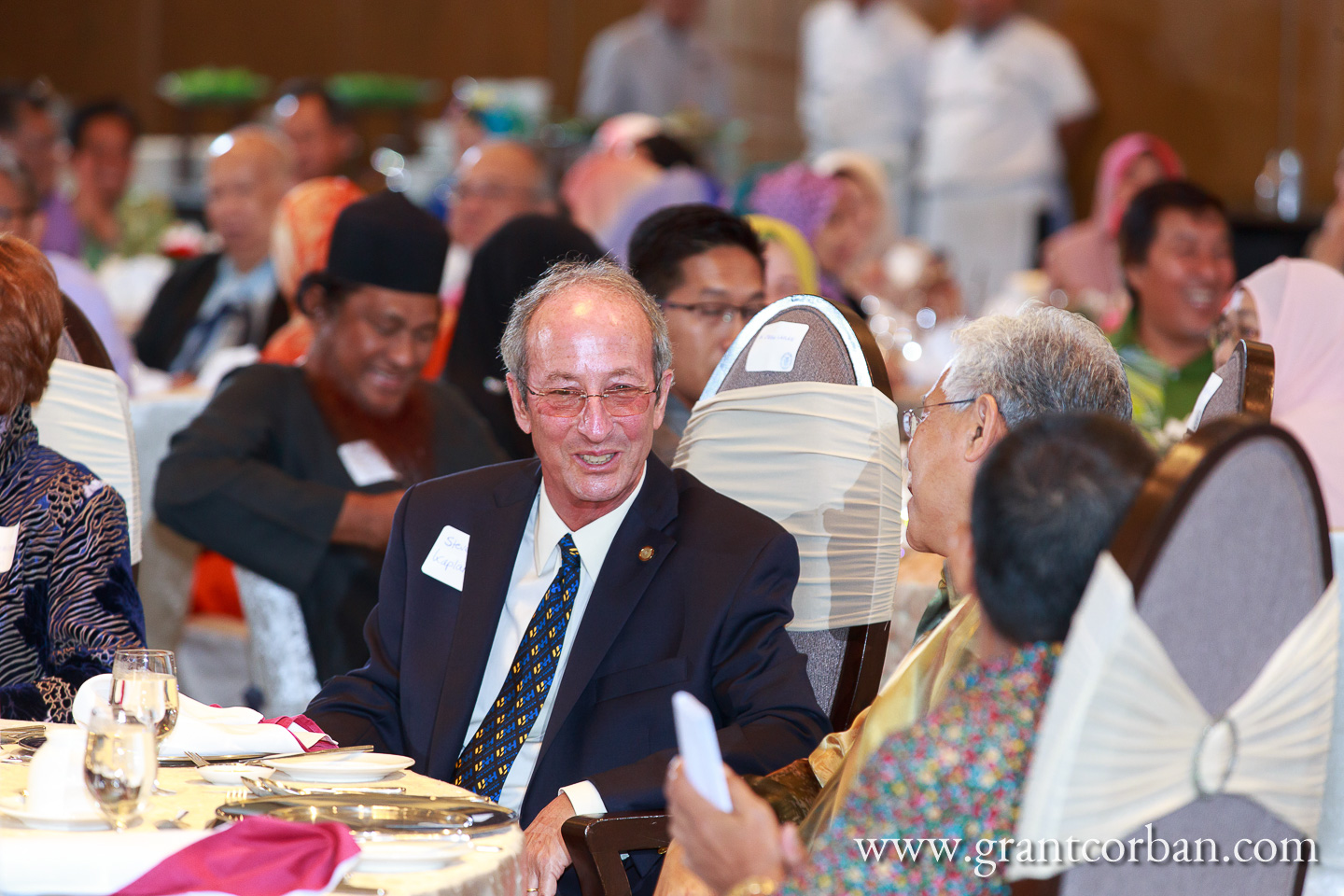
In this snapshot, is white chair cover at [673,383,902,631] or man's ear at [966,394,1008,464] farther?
white chair cover at [673,383,902,631]

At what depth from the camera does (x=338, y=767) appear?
1.80 m

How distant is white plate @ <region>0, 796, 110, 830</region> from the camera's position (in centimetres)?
157

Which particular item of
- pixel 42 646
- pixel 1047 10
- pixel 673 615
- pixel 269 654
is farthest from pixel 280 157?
pixel 1047 10

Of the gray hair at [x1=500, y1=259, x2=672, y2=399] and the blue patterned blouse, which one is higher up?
the gray hair at [x1=500, y1=259, x2=672, y2=399]

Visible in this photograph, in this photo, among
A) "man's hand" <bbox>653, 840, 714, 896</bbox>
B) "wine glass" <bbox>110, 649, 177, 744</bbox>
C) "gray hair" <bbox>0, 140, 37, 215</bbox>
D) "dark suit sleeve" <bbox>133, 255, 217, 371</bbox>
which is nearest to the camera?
"wine glass" <bbox>110, 649, 177, 744</bbox>

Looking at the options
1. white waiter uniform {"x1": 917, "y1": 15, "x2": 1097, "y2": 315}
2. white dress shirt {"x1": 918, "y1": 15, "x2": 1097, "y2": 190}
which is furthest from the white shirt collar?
white dress shirt {"x1": 918, "y1": 15, "x2": 1097, "y2": 190}

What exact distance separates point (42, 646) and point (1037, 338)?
1.65 meters

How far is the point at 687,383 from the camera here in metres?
3.29

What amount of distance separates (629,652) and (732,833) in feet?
2.23

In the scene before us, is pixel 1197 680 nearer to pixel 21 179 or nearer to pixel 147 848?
pixel 147 848

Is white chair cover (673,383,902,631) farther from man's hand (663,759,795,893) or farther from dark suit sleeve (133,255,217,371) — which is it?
A: dark suit sleeve (133,255,217,371)

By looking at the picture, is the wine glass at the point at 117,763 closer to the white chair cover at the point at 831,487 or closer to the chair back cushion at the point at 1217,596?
the chair back cushion at the point at 1217,596

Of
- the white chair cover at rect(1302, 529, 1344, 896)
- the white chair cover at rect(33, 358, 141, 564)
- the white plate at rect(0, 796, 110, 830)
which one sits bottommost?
the white chair cover at rect(1302, 529, 1344, 896)

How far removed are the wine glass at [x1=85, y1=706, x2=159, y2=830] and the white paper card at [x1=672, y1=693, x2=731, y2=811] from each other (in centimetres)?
57
